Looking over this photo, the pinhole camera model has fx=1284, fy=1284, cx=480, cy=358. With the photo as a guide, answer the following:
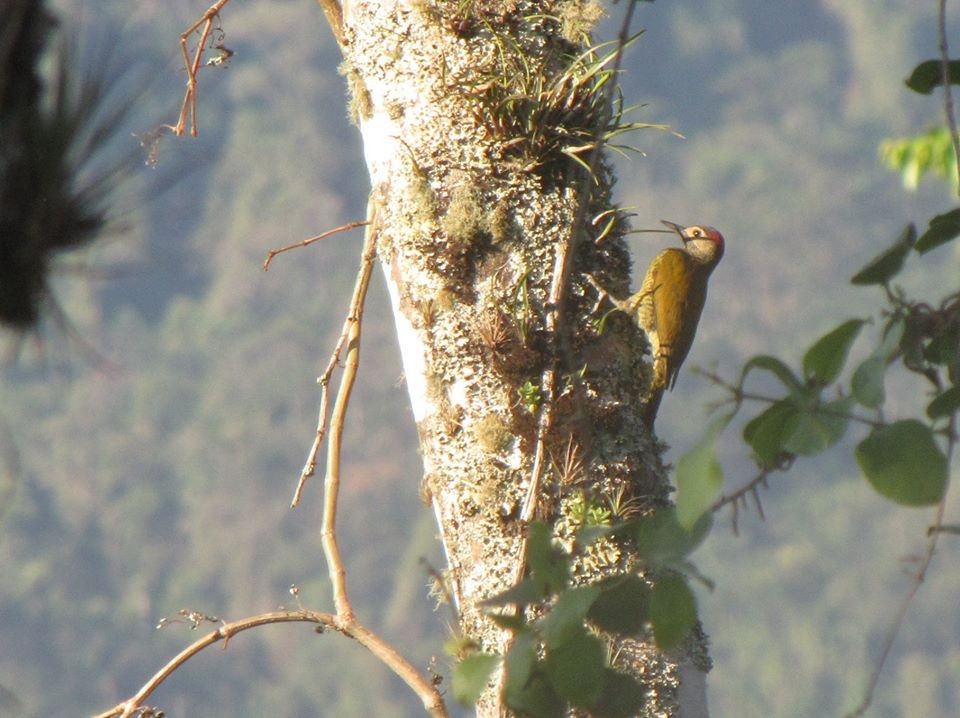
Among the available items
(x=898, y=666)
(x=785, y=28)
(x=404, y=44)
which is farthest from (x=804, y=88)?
(x=404, y=44)

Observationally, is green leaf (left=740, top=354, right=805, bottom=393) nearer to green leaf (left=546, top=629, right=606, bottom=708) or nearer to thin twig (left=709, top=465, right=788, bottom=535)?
thin twig (left=709, top=465, right=788, bottom=535)

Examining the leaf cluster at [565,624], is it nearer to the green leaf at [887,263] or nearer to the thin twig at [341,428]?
the green leaf at [887,263]

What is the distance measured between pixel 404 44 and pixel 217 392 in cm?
6415

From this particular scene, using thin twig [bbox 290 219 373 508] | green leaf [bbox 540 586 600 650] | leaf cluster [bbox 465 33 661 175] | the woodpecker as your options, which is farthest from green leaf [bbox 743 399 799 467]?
the woodpecker

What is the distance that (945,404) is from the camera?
4.09ft

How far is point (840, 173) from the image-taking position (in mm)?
73062

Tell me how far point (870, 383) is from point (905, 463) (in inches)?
3.2

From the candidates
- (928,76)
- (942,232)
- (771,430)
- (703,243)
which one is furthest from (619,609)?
(703,243)

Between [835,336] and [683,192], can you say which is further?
[683,192]

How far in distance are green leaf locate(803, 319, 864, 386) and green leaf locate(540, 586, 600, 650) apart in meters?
0.28

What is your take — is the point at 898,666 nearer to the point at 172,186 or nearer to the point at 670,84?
the point at 670,84

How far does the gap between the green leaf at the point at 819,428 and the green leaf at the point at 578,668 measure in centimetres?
25

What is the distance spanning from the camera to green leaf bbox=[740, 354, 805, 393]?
113 cm

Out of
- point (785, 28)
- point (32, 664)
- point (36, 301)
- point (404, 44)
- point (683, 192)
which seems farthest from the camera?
point (785, 28)
